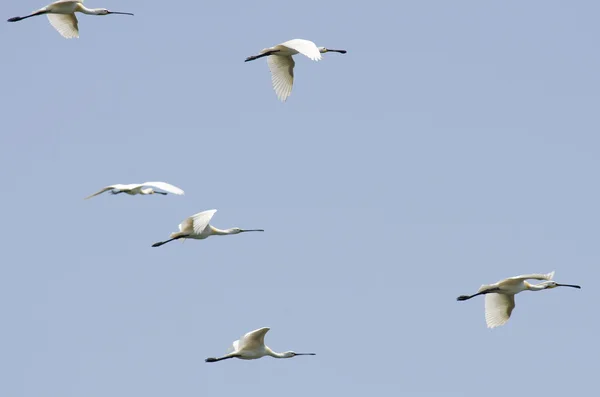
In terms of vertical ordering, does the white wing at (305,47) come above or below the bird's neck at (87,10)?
below

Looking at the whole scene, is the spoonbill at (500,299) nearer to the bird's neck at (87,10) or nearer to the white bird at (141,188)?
the white bird at (141,188)

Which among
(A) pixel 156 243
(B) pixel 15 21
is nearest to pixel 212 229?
(A) pixel 156 243

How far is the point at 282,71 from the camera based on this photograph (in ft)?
107

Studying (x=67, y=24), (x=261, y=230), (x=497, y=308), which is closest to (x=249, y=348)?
(x=261, y=230)

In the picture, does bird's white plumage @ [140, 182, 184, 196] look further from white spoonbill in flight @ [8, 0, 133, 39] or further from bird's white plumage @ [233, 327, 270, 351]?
white spoonbill in flight @ [8, 0, 133, 39]

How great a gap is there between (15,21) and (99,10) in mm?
1950

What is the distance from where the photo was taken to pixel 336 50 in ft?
118

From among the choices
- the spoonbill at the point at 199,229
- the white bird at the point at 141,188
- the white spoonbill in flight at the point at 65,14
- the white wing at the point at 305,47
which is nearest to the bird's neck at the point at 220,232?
the spoonbill at the point at 199,229

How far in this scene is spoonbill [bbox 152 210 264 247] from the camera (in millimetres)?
29359

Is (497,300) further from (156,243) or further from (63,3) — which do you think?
(63,3)

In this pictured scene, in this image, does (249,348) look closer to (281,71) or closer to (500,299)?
(500,299)

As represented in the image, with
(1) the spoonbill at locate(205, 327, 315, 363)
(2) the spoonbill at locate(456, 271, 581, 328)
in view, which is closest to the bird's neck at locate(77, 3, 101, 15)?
(1) the spoonbill at locate(205, 327, 315, 363)

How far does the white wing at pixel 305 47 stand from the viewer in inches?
1152

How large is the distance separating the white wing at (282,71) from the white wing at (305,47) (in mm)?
1355
